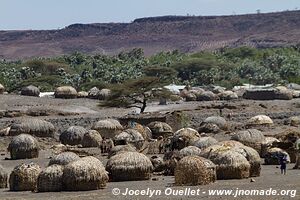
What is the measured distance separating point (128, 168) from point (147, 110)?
44.5 m

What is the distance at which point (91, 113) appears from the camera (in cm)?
7275

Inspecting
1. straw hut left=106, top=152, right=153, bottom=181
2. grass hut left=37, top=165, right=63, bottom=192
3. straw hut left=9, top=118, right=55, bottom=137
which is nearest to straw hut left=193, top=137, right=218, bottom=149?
straw hut left=106, top=152, right=153, bottom=181

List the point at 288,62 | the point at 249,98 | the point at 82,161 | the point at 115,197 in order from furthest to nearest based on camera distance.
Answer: the point at 288,62
the point at 249,98
the point at 82,161
the point at 115,197

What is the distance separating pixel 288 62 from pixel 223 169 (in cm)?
10587

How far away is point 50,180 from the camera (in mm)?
27641

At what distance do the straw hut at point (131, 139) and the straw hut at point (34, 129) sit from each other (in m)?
7.76

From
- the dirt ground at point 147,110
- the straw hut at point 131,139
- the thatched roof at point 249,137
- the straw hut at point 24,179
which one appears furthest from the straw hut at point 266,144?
the straw hut at point 24,179

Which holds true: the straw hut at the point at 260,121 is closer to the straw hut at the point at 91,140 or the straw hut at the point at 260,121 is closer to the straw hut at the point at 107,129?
the straw hut at the point at 107,129

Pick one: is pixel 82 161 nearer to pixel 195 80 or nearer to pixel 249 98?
pixel 249 98

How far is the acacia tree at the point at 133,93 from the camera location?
7375cm

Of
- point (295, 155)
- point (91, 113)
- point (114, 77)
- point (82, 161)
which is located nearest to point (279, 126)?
point (295, 155)

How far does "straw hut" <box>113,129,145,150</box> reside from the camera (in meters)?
43.0

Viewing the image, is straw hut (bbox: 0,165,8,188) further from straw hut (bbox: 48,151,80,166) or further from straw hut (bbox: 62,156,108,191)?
straw hut (bbox: 62,156,108,191)

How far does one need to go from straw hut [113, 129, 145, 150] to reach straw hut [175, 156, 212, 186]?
14.6 m
